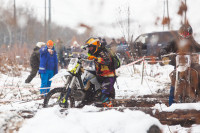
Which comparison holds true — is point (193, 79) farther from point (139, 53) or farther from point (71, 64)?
point (139, 53)

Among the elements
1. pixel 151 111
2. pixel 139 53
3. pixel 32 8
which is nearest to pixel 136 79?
pixel 139 53

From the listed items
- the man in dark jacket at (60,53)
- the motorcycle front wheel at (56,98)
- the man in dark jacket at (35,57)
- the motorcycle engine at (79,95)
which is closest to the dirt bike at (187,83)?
the motorcycle engine at (79,95)

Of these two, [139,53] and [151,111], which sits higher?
[139,53]

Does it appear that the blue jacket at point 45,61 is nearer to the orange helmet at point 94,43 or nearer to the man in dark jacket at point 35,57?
the man in dark jacket at point 35,57

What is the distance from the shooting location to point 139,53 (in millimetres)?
10953

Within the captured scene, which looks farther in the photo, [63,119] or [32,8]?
[32,8]

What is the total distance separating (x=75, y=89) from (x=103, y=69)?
25.2 inches

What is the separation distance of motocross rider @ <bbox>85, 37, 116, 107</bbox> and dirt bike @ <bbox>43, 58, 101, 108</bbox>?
116mm

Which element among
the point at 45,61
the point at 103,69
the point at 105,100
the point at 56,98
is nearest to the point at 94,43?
the point at 103,69

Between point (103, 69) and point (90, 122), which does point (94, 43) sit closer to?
point (103, 69)

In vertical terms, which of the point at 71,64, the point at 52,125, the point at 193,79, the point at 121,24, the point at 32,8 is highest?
the point at 32,8

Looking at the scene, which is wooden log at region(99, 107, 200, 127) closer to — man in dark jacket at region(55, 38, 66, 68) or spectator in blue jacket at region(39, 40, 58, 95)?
spectator in blue jacket at region(39, 40, 58, 95)

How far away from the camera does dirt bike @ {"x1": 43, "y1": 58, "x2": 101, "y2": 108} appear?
3.93 m

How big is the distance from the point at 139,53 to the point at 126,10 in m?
3.18
